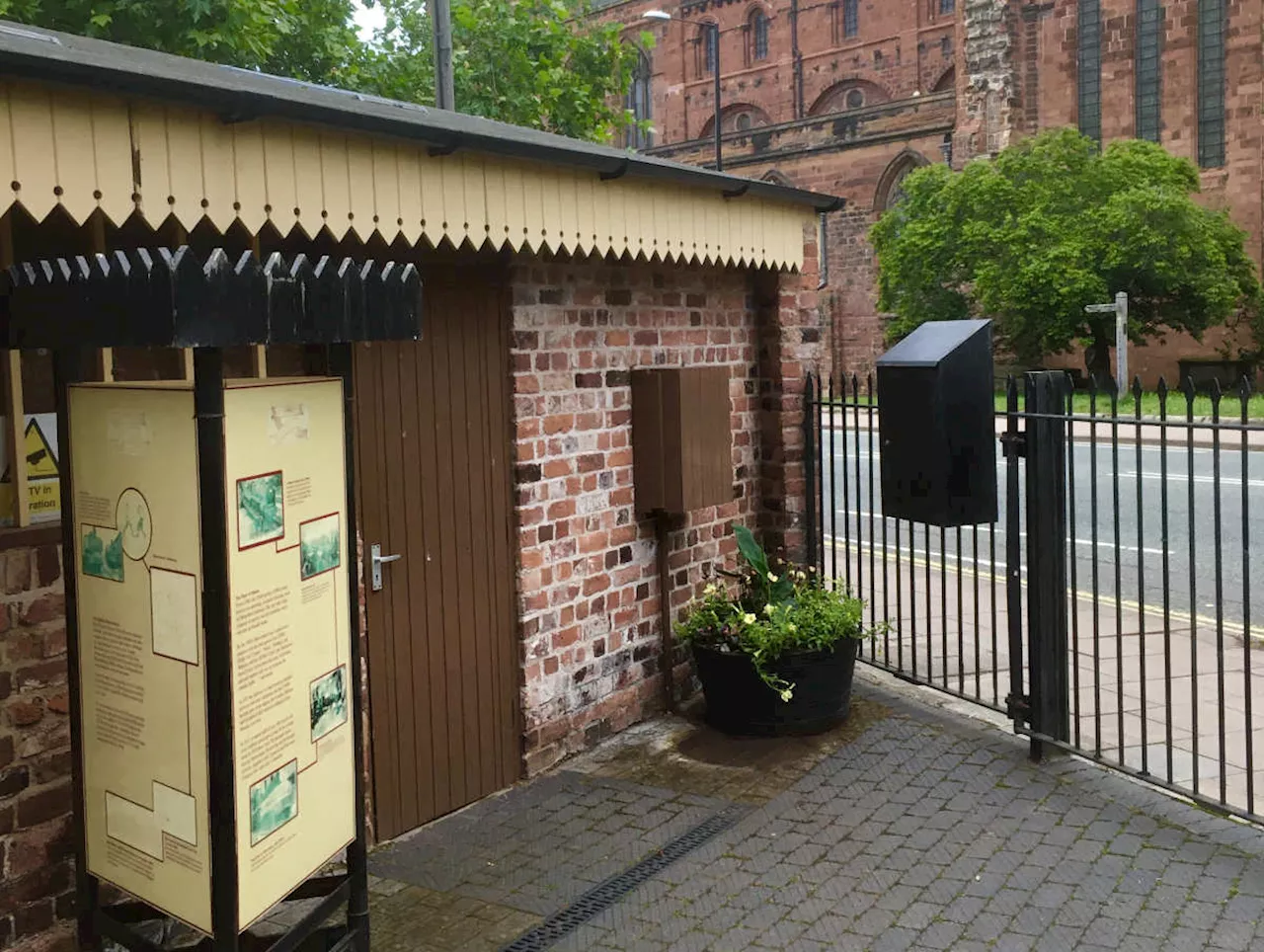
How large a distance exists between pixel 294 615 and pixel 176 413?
2.16ft

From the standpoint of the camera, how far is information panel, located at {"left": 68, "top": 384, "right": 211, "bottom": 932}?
3135 millimetres

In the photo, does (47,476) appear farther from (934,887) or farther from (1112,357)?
(1112,357)

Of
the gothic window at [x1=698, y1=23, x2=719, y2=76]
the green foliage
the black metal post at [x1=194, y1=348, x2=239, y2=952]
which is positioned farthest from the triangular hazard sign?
the gothic window at [x1=698, y1=23, x2=719, y2=76]

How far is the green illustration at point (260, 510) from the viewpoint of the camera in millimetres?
3164

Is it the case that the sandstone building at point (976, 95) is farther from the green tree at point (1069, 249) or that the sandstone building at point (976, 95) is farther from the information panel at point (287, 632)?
the information panel at point (287, 632)

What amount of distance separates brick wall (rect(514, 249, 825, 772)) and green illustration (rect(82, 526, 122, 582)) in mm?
2565

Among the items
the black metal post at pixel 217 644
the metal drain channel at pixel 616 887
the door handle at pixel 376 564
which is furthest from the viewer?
the door handle at pixel 376 564

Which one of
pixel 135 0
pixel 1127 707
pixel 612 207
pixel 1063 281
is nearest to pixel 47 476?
pixel 612 207

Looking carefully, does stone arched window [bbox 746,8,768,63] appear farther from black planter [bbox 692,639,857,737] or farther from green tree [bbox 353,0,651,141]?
black planter [bbox 692,639,857,737]

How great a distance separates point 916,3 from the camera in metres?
54.8

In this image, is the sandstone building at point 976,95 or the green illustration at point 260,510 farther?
the sandstone building at point 976,95

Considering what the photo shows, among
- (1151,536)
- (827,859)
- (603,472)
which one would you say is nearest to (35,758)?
(827,859)

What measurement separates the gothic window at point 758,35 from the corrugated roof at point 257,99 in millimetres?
58660

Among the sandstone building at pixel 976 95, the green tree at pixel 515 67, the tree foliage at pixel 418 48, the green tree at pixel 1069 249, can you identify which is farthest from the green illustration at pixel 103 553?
the green tree at pixel 1069 249
